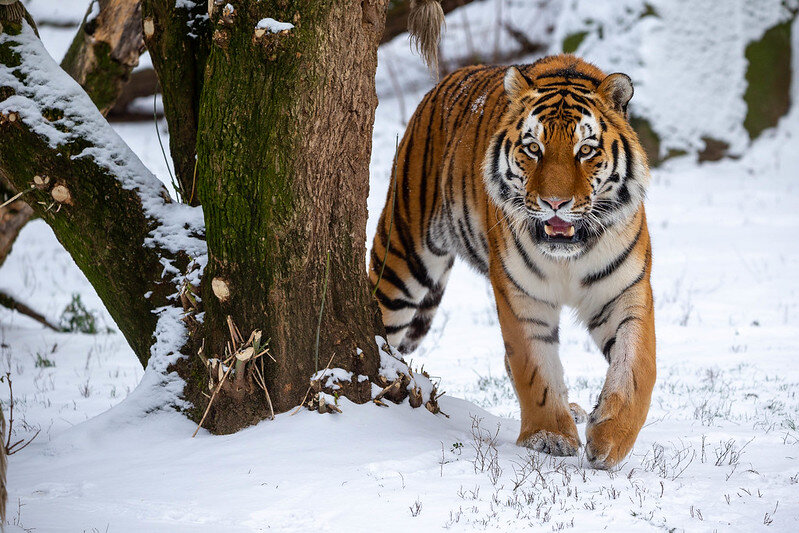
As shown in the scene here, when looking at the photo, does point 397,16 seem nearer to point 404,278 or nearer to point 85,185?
point 404,278

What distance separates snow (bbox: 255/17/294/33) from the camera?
2961mm

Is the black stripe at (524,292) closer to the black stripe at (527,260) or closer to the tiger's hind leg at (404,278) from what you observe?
the black stripe at (527,260)

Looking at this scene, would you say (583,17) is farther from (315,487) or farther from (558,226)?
(315,487)

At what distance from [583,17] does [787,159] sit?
3.30 meters

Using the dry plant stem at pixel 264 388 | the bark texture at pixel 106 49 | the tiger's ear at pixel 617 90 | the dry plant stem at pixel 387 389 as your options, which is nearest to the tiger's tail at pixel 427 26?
the tiger's ear at pixel 617 90

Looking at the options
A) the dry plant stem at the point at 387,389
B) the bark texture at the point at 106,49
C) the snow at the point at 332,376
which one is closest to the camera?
the snow at the point at 332,376

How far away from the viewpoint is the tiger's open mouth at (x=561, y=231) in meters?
3.33

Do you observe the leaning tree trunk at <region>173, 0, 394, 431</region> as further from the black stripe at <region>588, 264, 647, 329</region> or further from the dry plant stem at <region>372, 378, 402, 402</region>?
the black stripe at <region>588, 264, 647, 329</region>

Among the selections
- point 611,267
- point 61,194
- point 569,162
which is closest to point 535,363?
point 611,267

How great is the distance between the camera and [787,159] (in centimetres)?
1126

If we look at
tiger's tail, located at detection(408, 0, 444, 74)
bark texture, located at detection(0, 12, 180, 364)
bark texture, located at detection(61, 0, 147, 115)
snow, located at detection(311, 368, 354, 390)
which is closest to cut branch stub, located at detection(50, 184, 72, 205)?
bark texture, located at detection(0, 12, 180, 364)

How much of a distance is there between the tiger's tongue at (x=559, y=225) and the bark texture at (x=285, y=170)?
762 millimetres

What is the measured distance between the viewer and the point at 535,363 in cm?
361

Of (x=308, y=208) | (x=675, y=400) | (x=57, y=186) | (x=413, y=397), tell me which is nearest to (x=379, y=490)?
(x=413, y=397)
